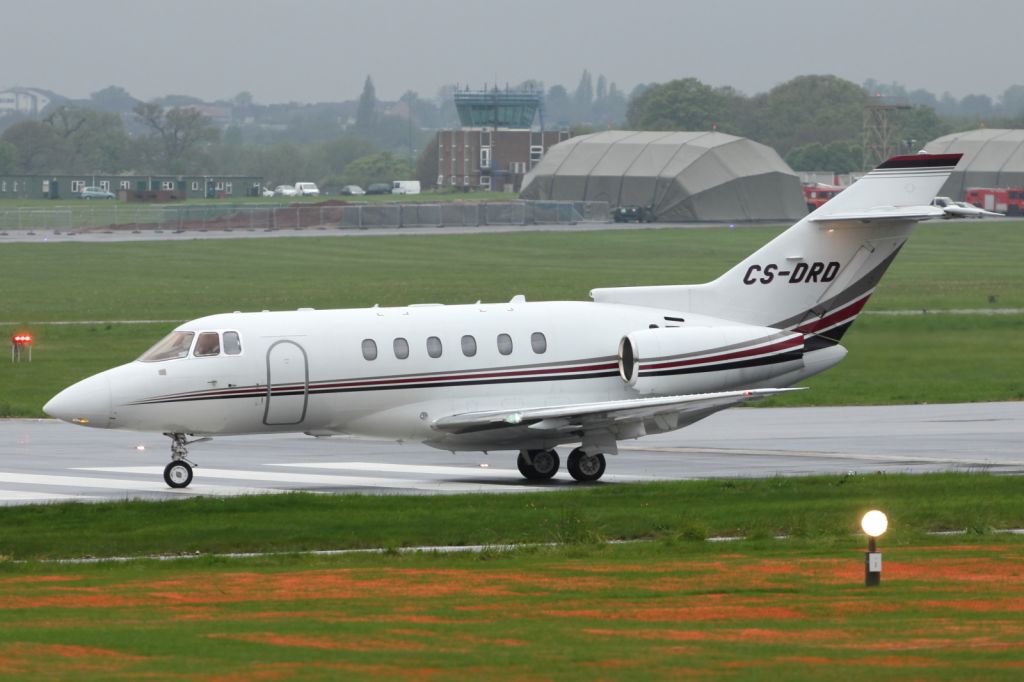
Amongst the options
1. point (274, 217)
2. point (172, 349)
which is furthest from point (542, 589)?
point (274, 217)

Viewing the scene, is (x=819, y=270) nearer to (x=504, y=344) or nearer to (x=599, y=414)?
(x=599, y=414)

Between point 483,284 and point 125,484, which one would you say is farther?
point 483,284

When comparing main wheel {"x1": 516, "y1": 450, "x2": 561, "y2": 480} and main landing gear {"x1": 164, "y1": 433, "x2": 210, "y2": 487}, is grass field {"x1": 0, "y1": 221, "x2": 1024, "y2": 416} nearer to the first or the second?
main landing gear {"x1": 164, "y1": 433, "x2": 210, "y2": 487}

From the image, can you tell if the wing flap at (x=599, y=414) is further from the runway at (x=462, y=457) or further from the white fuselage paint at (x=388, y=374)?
the runway at (x=462, y=457)

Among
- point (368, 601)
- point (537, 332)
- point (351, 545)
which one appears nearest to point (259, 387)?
point (537, 332)

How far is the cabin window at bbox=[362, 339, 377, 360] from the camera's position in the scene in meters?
31.1

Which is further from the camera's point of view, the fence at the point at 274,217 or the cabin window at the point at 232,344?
the fence at the point at 274,217

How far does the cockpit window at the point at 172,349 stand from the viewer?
3044 cm

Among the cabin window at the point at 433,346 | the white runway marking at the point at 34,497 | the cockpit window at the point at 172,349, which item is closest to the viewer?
the white runway marking at the point at 34,497

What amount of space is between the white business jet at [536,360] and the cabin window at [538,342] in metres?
0.02

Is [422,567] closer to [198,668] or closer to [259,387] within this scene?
[198,668]

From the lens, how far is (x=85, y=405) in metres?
29.7

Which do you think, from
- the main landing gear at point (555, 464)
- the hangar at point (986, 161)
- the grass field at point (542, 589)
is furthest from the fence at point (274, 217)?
the grass field at point (542, 589)

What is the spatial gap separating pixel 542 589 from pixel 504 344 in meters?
12.6
